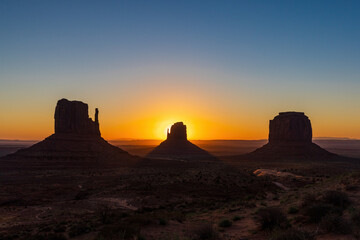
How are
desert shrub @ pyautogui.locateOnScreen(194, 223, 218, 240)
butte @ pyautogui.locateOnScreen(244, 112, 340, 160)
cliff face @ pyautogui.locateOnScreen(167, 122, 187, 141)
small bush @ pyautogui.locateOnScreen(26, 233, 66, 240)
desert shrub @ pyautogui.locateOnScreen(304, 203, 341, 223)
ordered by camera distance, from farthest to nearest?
cliff face @ pyautogui.locateOnScreen(167, 122, 187, 141) < butte @ pyautogui.locateOnScreen(244, 112, 340, 160) < small bush @ pyautogui.locateOnScreen(26, 233, 66, 240) < desert shrub @ pyautogui.locateOnScreen(304, 203, 341, 223) < desert shrub @ pyautogui.locateOnScreen(194, 223, 218, 240)

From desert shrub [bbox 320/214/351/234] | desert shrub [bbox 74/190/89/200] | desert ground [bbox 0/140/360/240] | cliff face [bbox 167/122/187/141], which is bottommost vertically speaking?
desert shrub [bbox 74/190/89/200]

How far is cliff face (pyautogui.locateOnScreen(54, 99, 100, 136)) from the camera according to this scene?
68.7 m

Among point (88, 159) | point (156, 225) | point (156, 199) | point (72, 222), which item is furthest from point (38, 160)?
point (156, 225)

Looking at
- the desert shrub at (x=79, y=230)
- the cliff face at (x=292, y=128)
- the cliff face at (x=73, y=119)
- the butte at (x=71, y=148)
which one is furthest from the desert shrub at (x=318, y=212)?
the cliff face at (x=292, y=128)

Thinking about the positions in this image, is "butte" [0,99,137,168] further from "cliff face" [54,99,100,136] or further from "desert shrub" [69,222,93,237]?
"desert shrub" [69,222,93,237]

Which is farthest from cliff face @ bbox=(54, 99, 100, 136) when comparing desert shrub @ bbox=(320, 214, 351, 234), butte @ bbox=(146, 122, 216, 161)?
desert shrub @ bbox=(320, 214, 351, 234)

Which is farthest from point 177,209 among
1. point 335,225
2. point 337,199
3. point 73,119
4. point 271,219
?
point 73,119

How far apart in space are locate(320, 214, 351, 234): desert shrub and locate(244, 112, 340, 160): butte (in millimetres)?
79688

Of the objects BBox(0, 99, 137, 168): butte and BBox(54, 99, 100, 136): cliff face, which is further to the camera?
BBox(54, 99, 100, 136): cliff face

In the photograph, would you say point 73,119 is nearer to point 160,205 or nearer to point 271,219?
point 160,205

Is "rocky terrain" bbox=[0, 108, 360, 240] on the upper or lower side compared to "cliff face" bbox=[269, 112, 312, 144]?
lower

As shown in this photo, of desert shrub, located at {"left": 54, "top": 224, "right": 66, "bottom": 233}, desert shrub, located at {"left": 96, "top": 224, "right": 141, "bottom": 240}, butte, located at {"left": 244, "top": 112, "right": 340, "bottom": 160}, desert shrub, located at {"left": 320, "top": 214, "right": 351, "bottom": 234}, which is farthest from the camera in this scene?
butte, located at {"left": 244, "top": 112, "right": 340, "bottom": 160}

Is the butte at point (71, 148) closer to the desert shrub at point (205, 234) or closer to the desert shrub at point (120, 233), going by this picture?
the desert shrub at point (120, 233)

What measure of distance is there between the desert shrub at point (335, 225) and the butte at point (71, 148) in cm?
5344
